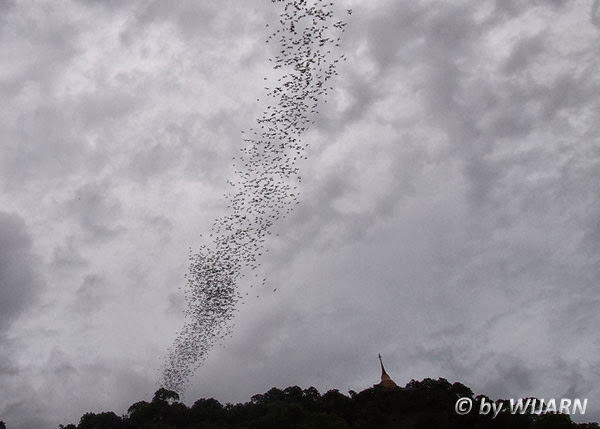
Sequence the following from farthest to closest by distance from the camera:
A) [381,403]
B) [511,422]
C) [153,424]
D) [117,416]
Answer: [117,416] → [153,424] → [381,403] → [511,422]

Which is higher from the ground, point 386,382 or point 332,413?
point 386,382

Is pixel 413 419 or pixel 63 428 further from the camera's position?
pixel 63 428

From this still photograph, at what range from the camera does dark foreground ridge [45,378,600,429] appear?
54.8m

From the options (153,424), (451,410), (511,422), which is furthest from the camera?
(153,424)

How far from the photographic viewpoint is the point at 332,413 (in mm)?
61094

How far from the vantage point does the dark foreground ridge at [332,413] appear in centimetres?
5475

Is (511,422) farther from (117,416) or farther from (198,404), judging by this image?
(117,416)

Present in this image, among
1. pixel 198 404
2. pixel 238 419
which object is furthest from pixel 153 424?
pixel 238 419

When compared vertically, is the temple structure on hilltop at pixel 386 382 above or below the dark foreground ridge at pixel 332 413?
above

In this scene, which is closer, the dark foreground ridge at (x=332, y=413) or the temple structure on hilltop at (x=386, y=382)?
the dark foreground ridge at (x=332, y=413)

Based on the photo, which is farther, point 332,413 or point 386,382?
point 386,382

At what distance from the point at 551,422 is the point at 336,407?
2881 centimetres

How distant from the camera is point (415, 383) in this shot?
82.6 meters

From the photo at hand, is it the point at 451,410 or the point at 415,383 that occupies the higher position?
the point at 415,383
